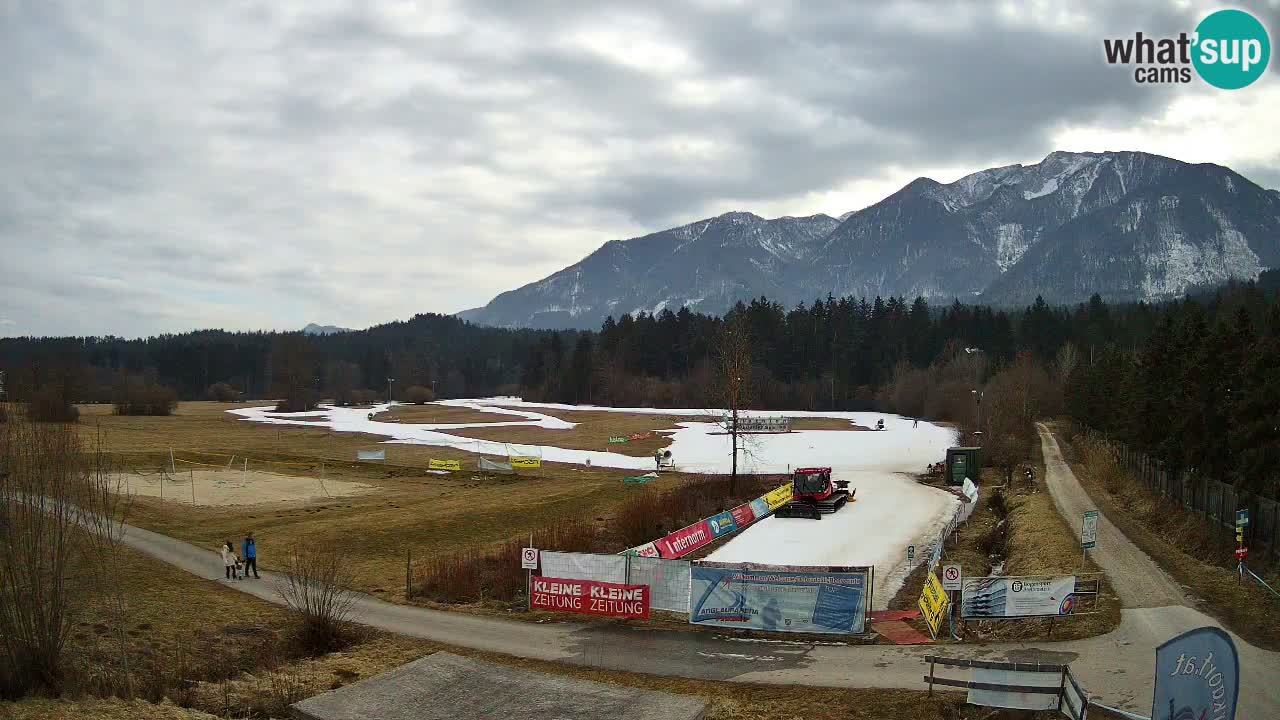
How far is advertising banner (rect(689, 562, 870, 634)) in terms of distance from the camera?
65.7ft

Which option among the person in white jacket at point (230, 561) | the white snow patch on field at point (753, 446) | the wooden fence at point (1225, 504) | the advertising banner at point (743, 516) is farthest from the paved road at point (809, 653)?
the white snow patch on field at point (753, 446)

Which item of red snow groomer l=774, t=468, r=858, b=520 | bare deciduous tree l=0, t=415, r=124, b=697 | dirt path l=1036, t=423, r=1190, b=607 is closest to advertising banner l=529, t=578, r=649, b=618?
bare deciduous tree l=0, t=415, r=124, b=697

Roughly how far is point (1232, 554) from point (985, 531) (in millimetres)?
12153

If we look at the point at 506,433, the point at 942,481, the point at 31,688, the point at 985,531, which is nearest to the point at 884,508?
the point at 985,531

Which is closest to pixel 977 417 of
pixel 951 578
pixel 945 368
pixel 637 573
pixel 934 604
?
pixel 945 368

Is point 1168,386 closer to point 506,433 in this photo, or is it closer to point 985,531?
point 985,531

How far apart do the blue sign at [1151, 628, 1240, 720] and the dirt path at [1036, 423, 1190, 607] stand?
1453 cm

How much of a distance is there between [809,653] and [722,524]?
681 inches

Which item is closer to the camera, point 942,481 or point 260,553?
point 260,553

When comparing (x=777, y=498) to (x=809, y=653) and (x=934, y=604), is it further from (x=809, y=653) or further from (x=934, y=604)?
(x=809, y=653)

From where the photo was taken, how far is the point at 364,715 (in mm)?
14414

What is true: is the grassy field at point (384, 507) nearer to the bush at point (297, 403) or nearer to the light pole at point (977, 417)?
the light pole at point (977, 417)

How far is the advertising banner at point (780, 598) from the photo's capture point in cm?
2003

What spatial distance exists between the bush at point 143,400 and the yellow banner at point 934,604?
137943 mm
